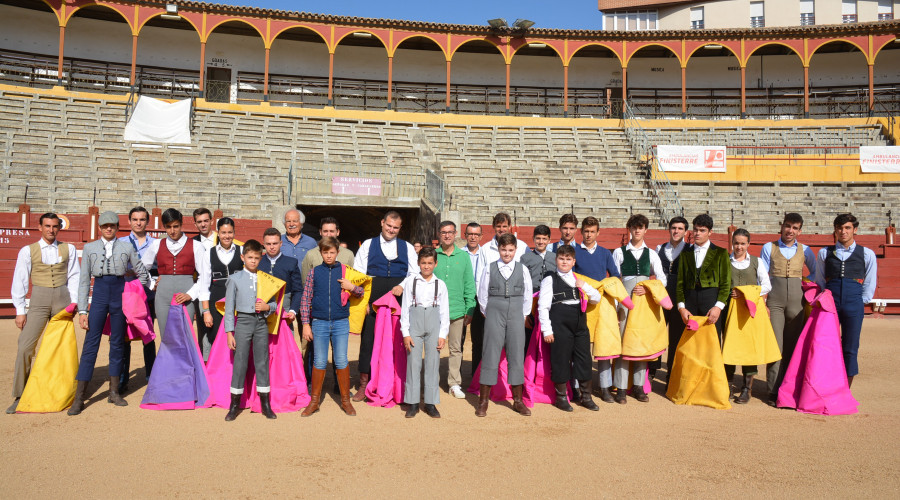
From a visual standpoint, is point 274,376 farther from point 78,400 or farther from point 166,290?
point 78,400

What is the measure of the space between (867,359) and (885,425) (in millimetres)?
3406

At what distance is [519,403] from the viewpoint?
16.1 ft

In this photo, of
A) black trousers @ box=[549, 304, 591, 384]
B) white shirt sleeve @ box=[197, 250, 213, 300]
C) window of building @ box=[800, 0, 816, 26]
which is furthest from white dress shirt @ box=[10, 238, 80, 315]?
window of building @ box=[800, 0, 816, 26]

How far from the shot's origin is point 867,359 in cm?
732

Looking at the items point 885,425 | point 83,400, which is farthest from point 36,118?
point 885,425

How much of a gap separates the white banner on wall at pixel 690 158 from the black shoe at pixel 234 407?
14746mm

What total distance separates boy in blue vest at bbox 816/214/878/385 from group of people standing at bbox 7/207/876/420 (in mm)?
12

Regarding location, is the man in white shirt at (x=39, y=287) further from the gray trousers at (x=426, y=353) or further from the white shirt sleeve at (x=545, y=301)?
the white shirt sleeve at (x=545, y=301)

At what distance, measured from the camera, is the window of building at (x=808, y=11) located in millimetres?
27188

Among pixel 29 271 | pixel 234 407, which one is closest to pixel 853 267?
pixel 234 407

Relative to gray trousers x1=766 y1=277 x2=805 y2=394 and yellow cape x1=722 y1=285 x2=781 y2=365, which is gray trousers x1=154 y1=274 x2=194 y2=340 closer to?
yellow cape x1=722 y1=285 x2=781 y2=365

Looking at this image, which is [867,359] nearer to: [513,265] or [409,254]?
[513,265]

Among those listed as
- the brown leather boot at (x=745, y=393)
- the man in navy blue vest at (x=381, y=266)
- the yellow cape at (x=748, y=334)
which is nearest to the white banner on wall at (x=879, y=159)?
the yellow cape at (x=748, y=334)

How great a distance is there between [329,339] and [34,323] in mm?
2499
